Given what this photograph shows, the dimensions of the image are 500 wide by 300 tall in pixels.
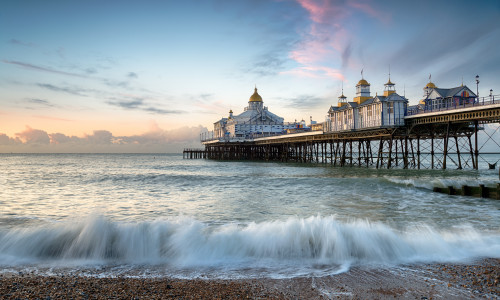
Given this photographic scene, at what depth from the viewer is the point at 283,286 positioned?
6.25 meters

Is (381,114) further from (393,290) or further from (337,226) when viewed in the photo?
(393,290)

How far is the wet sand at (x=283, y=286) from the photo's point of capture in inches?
227

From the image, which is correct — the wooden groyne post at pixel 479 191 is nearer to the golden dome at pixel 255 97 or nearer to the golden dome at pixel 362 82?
the golden dome at pixel 362 82

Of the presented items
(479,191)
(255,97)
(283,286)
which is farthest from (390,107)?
(255,97)

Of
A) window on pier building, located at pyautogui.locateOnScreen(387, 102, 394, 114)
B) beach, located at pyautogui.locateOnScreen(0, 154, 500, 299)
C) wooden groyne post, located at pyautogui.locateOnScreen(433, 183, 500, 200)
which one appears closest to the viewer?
beach, located at pyautogui.locateOnScreen(0, 154, 500, 299)

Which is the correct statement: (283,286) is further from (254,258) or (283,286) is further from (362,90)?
(362,90)

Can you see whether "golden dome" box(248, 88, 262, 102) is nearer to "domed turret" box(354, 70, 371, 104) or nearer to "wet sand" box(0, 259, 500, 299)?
"domed turret" box(354, 70, 371, 104)

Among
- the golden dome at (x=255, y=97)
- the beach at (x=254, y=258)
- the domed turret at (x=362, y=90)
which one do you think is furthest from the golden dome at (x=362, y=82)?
the golden dome at (x=255, y=97)

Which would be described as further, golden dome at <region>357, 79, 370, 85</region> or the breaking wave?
golden dome at <region>357, 79, 370, 85</region>

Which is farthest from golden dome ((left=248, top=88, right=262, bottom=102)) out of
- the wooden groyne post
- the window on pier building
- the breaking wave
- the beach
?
the breaking wave

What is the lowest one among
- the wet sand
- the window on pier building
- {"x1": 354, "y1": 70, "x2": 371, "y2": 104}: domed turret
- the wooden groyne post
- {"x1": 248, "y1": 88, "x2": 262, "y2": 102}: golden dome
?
the wet sand

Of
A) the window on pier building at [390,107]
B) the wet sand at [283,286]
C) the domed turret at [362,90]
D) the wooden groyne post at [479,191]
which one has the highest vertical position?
the domed turret at [362,90]

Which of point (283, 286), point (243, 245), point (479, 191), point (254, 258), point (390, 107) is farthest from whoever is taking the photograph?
point (390, 107)

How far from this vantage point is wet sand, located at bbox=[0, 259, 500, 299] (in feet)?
18.9
